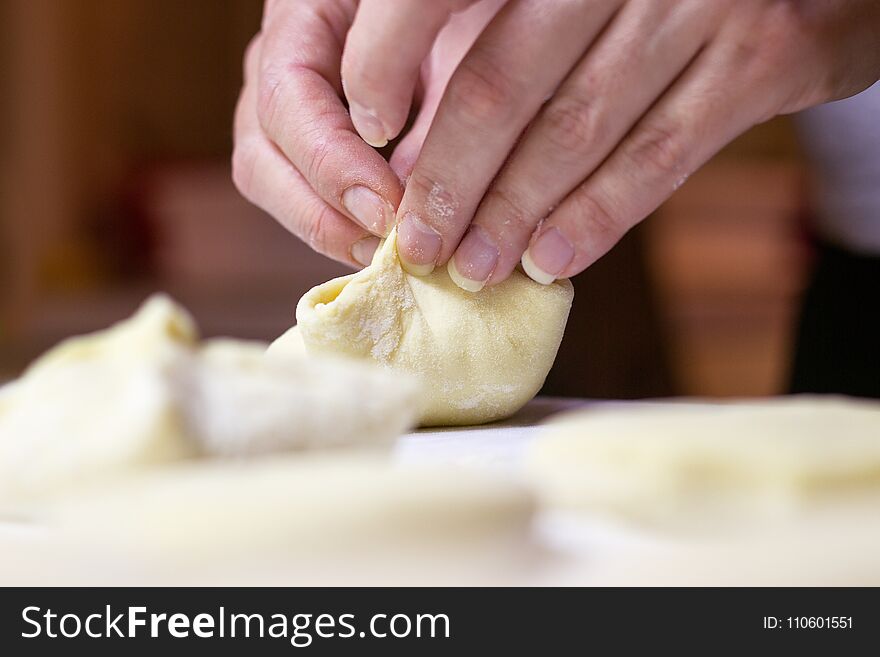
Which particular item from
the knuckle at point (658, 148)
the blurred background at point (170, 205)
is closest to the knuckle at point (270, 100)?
the knuckle at point (658, 148)

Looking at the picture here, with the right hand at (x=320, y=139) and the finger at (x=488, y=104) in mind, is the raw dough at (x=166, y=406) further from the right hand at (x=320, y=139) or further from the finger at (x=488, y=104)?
the right hand at (x=320, y=139)

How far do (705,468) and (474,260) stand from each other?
25.9 inches

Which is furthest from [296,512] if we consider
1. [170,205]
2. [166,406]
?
[170,205]

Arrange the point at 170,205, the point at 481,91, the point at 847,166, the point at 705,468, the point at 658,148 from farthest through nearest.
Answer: the point at 170,205 < the point at 847,166 < the point at 658,148 < the point at 481,91 < the point at 705,468

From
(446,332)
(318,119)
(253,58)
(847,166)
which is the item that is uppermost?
(253,58)

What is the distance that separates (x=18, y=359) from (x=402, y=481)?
412 cm

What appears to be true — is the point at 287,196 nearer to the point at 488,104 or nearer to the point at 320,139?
the point at 320,139

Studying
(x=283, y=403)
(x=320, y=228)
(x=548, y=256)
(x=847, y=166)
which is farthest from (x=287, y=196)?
(x=847, y=166)

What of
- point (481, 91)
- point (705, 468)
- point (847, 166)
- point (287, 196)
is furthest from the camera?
point (847, 166)

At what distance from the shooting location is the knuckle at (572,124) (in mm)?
1181

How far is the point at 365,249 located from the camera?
1.44m

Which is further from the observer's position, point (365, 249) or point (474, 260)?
point (365, 249)

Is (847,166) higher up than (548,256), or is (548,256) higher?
(847,166)

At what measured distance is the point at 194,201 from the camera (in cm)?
451
